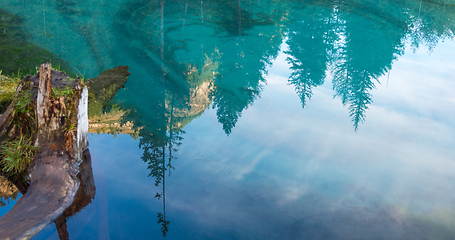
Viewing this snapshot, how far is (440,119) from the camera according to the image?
Result: 74.7ft

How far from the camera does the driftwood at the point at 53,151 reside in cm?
1141

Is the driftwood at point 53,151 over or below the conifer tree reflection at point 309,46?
below

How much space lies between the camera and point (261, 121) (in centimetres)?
2202

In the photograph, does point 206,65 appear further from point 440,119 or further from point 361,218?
point 361,218

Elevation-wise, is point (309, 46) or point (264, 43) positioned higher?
point (264, 43)

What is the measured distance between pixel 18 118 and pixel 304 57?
905 inches

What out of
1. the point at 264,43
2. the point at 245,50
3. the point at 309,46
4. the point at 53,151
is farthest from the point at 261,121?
the point at 309,46

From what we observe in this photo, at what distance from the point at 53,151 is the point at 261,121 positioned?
1145cm

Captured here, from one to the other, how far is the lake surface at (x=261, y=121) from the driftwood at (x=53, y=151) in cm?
64

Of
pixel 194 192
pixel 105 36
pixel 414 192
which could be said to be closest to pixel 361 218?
pixel 414 192

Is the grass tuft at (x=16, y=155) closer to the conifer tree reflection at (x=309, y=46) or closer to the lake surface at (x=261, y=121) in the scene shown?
the lake surface at (x=261, y=121)

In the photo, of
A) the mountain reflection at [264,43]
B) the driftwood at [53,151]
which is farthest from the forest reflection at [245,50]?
the driftwood at [53,151]

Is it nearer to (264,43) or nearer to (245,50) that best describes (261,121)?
(245,50)

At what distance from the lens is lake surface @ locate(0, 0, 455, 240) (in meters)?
14.1
